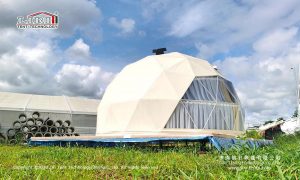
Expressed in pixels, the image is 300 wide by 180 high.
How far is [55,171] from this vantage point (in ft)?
22.3

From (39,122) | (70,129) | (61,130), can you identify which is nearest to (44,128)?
(39,122)

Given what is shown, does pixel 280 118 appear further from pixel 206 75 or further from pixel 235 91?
pixel 206 75

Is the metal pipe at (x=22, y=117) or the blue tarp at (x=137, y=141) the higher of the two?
the metal pipe at (x=22, y=117)

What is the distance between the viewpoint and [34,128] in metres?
33.2

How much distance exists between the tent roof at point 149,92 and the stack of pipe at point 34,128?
897cm

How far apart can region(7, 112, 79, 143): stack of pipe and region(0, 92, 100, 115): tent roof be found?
1226mm

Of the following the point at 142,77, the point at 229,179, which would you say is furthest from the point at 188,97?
the point at 229,179

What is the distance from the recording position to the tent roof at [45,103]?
117 feet

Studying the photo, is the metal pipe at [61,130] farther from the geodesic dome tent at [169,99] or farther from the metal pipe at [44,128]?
the geodesic dome tent at [169,99]

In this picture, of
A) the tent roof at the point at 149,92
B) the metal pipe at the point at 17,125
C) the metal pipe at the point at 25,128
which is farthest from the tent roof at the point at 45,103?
the tent roof at the point at 149,92

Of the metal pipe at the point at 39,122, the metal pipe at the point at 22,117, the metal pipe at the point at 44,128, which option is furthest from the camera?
the metal pipe at the point at 22,117

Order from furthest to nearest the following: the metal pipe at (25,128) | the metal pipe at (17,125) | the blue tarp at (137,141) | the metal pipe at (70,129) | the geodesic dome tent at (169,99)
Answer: the metal pipe at (70,129), the metal pipe at (17,125), the metal pipe at (25,128), the geodesic dome tent at (169,99), the blue tarp at (137,141)

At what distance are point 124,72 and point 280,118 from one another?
22.1m

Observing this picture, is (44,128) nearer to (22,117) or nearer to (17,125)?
(17,125)
